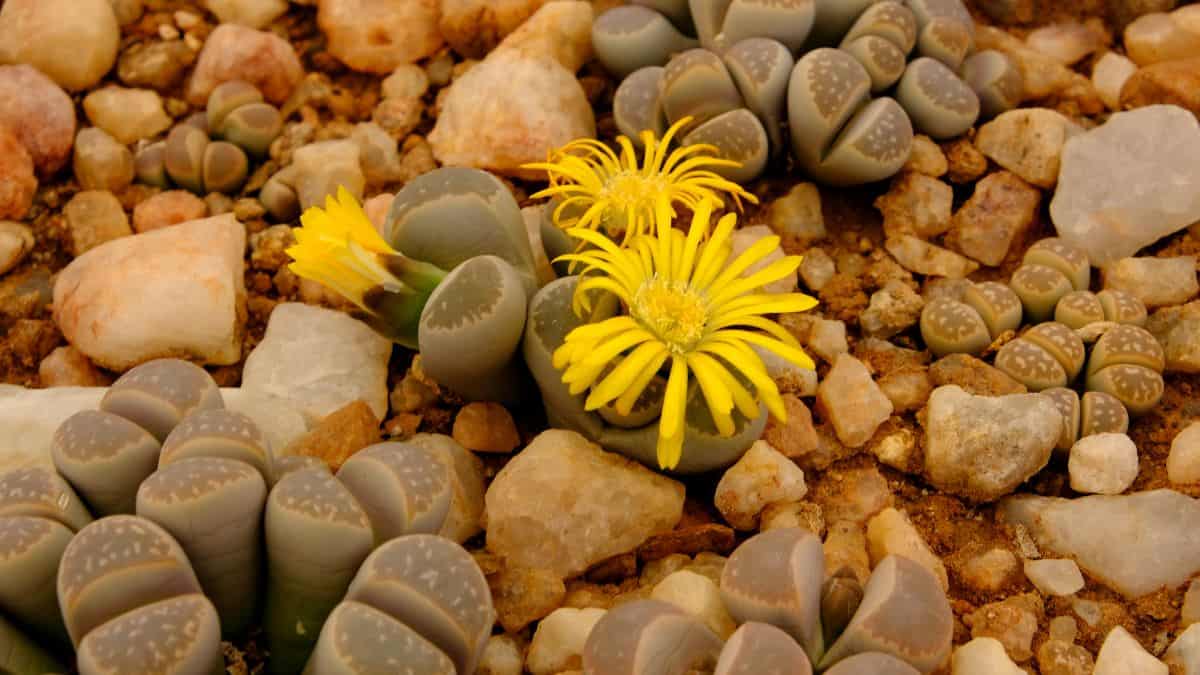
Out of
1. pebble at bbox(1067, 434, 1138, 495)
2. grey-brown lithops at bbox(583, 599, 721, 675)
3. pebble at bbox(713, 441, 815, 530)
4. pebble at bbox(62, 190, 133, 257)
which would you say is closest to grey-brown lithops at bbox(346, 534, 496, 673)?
grey-brown lithops at bbox(583, 599, 721, 675)

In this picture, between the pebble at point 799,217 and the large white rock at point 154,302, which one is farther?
the pebble at point 799,217

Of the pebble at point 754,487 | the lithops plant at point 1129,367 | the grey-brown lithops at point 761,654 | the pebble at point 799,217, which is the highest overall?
the grey-brown lithops at point 761,654

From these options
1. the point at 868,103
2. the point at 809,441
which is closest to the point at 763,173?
the point at 868,103

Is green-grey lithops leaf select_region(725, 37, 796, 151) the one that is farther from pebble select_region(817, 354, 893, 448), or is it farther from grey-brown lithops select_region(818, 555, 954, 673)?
grey-brown lithops select_region(818, 555, 954, 673)

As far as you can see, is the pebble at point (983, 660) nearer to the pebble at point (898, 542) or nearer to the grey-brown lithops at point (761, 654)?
the pebble at point (898, 542)

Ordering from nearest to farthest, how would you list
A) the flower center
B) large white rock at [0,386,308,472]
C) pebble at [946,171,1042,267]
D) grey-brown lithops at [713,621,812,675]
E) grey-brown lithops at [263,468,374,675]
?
1. grey-brown lithops at [713,621,812,675]
2. grey-brown lithops at [263,468,374,675]
3. the flower center
4. large white rock at [0,386,308,472]
5. pebble at [946,171,1042,267]

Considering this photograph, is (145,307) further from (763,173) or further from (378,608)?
(763,173)

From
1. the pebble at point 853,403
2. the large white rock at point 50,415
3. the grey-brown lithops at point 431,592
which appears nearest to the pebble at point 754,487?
the pebble at point 853,403
